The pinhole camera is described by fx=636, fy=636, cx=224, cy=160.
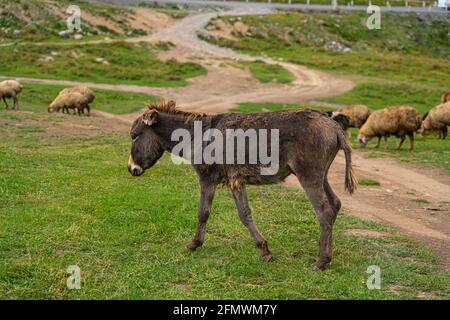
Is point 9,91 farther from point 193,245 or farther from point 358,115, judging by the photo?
point 193,245

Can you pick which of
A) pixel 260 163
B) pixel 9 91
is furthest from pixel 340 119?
pixel 9 91

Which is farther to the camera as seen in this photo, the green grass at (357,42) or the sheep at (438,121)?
the green grass at (357,42)

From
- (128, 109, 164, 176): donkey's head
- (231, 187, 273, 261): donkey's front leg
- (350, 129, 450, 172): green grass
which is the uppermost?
(128, 109, 164, 176): donkey's head

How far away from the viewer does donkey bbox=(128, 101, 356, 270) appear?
8844 millimetres

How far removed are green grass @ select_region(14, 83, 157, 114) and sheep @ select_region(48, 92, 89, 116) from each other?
0.52 metres

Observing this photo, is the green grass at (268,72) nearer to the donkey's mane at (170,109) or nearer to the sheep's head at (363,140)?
the sheep's head at (363,140)

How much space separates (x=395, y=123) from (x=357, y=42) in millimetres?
38618

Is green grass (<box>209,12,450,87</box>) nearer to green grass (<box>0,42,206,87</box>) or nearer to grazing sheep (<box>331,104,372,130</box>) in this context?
green grass (<box>0,42,206,87</box>)

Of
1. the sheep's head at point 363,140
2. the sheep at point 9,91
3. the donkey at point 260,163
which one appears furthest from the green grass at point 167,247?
the sheep at point 9,91

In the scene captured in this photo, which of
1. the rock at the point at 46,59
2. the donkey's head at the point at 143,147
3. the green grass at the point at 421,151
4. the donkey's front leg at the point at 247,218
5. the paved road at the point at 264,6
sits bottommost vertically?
the green grass at the point at 421,151

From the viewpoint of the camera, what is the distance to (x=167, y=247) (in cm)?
978

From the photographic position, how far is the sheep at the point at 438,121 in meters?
25.8

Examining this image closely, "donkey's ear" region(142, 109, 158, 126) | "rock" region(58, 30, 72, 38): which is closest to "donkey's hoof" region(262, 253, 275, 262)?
"donkey's ear" region(142, 109, 158, 126)
